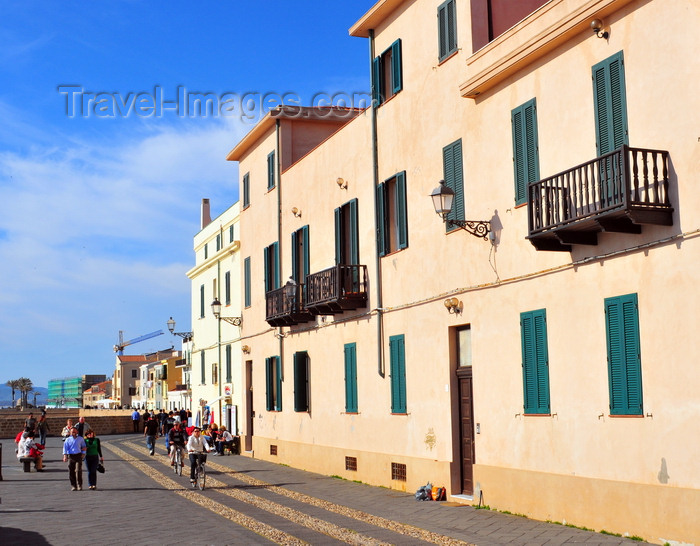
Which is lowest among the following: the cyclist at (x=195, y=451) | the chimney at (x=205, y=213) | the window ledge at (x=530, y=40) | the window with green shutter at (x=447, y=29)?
the cyclist at (x=195, y=451)

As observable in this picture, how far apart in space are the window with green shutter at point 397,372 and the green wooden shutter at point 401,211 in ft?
6.88

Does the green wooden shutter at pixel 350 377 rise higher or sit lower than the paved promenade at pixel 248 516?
higher

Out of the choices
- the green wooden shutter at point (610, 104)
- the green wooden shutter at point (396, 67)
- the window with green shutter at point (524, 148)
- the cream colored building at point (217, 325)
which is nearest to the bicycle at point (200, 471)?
the green wooden shutter at point (396, 67)

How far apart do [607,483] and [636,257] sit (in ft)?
10.6

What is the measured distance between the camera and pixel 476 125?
55.5 feet

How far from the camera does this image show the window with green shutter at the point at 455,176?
17.4 m

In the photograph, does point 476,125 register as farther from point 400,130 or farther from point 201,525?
point 201,525

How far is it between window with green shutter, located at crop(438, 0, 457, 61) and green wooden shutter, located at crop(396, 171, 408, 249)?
2894 millimetres

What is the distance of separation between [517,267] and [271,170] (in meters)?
15.7

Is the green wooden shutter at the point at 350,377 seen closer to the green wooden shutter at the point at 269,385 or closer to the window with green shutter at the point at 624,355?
the green wooden shutter at the point at 269,385

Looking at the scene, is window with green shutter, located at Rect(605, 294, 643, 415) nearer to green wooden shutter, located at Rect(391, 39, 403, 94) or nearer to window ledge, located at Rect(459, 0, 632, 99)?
window ledge, located at Rect(459, 0, 632, 99)

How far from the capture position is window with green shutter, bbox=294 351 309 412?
86.4 feet

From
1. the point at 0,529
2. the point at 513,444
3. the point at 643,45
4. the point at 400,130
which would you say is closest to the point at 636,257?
the point at 643,45

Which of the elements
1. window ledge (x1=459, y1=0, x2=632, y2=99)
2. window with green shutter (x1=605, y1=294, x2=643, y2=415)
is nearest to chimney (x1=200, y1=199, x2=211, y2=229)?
window ledge (x1=459, y1=0, x2=632, y2=99)
